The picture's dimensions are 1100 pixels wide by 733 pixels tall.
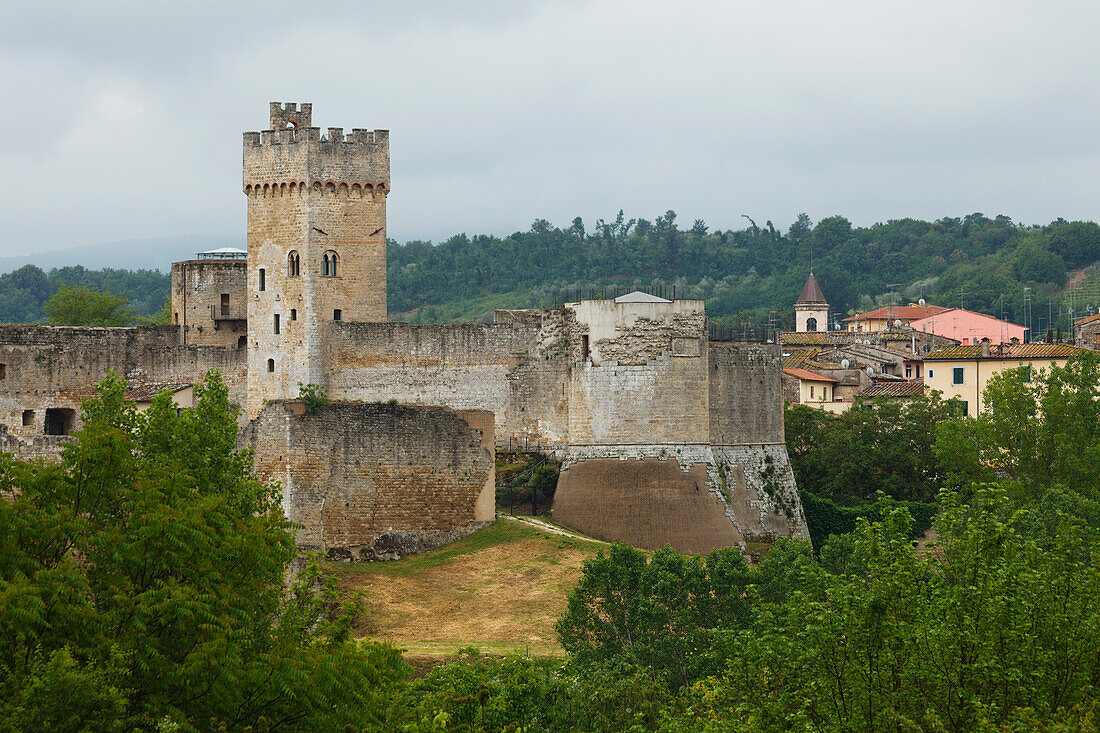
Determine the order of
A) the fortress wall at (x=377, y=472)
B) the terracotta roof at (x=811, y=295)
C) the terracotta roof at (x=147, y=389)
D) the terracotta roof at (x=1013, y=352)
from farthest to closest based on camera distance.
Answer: the terracotta roof at (x=811, y=295) → the terracotta roof at (x=1013, y=352) → the terracotta roof at (x=147, y=389) → the fortress wall at (x=377, y=472)

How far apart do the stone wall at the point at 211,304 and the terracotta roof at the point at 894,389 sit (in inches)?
1221

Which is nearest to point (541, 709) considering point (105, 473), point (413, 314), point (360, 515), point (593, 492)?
point (105, 473)

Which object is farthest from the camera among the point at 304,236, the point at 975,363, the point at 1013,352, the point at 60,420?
the point at 975,363

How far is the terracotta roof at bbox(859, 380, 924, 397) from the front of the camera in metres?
69.4

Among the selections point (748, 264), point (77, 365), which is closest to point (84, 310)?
point (77, 365)

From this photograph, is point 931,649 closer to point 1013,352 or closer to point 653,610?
point 653,610

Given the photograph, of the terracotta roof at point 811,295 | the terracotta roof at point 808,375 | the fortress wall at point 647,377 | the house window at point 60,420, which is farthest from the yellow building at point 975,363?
the terracotta roof at point 811,295

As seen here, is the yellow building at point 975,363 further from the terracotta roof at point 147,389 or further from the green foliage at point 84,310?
the green foliage at point 84,310

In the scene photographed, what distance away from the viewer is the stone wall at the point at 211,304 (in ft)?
169

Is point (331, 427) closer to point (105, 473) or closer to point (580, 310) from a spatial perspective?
point (580, 310)

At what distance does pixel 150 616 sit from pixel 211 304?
33.8m

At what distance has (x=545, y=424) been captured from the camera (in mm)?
45656

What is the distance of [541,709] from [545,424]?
21172 millimetres

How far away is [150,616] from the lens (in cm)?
1919
